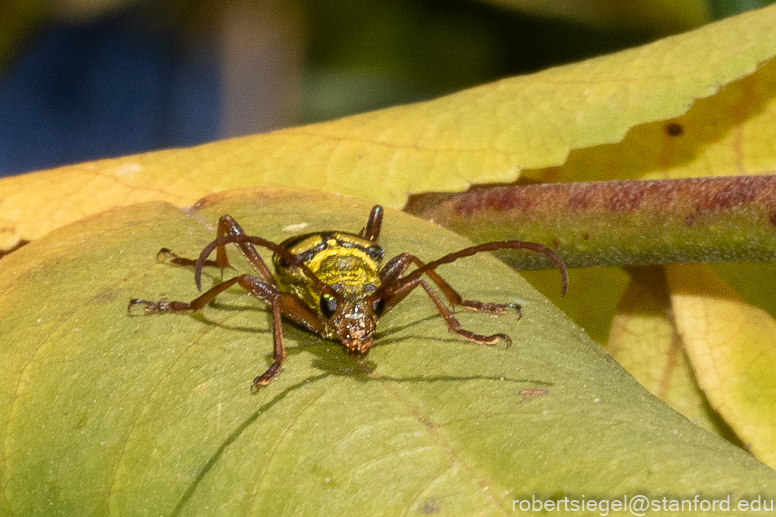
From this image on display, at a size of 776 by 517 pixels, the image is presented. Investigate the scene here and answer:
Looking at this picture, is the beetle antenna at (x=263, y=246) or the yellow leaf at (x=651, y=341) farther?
the yellow leaf at (x=651, y=341)

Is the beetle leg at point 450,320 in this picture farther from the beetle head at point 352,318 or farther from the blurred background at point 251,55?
the blurred background at point 251,55

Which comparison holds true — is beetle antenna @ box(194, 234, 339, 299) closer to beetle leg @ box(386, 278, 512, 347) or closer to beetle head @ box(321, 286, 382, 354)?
beetle head @ box(321, 286, 382, 354)

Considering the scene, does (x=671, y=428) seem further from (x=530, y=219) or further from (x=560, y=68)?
(x=560, y=68)

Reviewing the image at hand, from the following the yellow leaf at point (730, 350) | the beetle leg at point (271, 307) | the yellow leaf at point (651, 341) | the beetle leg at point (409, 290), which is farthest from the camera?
the yellow leaf at point (651, 341)

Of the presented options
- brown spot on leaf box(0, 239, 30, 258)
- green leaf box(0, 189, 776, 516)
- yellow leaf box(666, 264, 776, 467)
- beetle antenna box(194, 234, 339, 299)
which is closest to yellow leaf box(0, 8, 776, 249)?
brown spot on leaf box(0, 239, 30, 258)

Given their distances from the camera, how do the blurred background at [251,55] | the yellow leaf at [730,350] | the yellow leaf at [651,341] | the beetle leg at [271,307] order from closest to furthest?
the beetle leg at [271,307] < the yellow leaf at [730,350] < the yellow leaf at [651,341] < the blurred background at [251,55]

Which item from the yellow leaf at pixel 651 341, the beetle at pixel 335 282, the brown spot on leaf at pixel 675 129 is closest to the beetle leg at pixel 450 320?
the beetle at pixel 335 282

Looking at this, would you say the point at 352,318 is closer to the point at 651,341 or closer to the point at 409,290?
the point at 409,290
